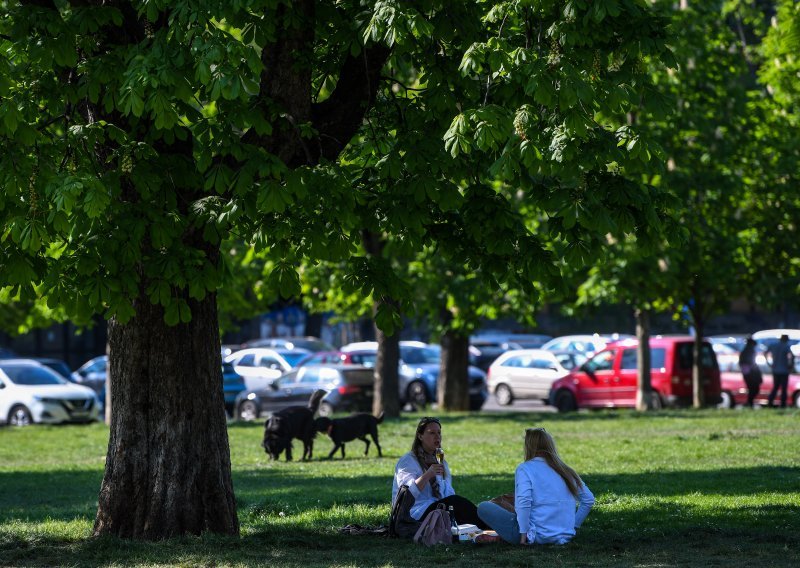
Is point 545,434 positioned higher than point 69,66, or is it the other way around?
point 69,66

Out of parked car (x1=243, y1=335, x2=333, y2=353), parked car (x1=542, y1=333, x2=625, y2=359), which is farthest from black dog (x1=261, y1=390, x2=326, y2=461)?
parked car (x1=243, y1=335, x2=333, y2=353)

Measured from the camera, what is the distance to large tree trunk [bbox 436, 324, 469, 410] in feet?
104

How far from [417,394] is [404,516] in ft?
A: 81.4

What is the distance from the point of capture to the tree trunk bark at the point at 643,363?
30.4 m

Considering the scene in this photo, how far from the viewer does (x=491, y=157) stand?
433 inches

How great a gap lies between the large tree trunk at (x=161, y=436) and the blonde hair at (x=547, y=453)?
2.56 meters

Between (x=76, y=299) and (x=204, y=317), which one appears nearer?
(x=76, y=299)

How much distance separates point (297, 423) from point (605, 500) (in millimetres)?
7182

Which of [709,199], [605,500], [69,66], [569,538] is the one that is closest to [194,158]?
[69,66]

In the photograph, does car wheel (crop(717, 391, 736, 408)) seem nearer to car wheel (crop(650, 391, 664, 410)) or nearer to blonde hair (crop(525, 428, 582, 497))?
car wheel (crop(650, 391, 664, 410))

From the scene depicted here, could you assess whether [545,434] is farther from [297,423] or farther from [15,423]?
[15,423]

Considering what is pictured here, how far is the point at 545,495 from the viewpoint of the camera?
33.5 ft

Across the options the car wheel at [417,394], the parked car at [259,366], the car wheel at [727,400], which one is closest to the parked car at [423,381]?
the car wheel at [417,394]

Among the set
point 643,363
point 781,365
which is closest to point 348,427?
point 643,363
